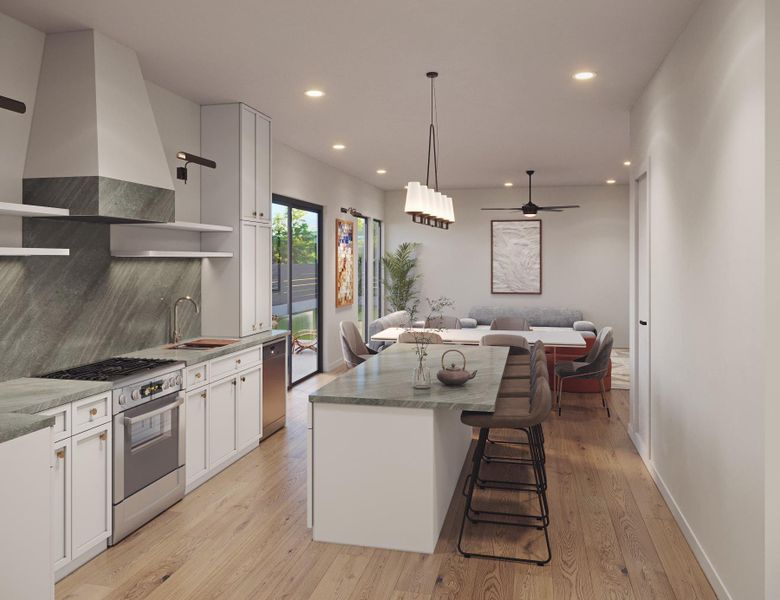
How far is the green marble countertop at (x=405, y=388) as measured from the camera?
304 cm

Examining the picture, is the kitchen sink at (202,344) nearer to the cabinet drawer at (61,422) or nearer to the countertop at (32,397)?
the countertop at (32,397)

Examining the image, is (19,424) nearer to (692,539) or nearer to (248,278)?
(248,278)

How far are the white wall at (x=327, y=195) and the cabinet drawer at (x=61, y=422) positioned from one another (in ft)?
13.2

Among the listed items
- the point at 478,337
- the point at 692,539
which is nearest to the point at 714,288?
the point at 692,539

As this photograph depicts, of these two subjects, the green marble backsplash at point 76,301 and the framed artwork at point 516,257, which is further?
the framed artwork at point 516,257

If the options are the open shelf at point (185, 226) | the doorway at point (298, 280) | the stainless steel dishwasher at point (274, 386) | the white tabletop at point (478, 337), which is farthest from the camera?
the doorway at point (298, 280)

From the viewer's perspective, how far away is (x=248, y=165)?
5012 millimetres

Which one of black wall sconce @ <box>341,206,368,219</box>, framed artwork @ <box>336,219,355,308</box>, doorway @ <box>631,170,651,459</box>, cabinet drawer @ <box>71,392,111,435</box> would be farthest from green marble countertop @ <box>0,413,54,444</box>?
black wall sconce @ <box>341,206,368,219</box>

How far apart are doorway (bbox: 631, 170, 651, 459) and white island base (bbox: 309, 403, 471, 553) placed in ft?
6.69

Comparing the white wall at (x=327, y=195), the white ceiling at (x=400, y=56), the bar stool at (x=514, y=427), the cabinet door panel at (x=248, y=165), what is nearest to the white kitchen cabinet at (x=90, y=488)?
the bar stool at (x=514, y=427)

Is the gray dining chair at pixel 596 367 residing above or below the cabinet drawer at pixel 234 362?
below

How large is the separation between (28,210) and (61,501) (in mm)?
1341

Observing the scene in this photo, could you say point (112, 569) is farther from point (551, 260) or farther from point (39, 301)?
point (551, 260)

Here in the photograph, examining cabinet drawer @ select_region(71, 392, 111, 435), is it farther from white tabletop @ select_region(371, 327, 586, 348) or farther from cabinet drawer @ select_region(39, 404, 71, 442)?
white tabletop @ select_region(371, 327, 586, 348)
